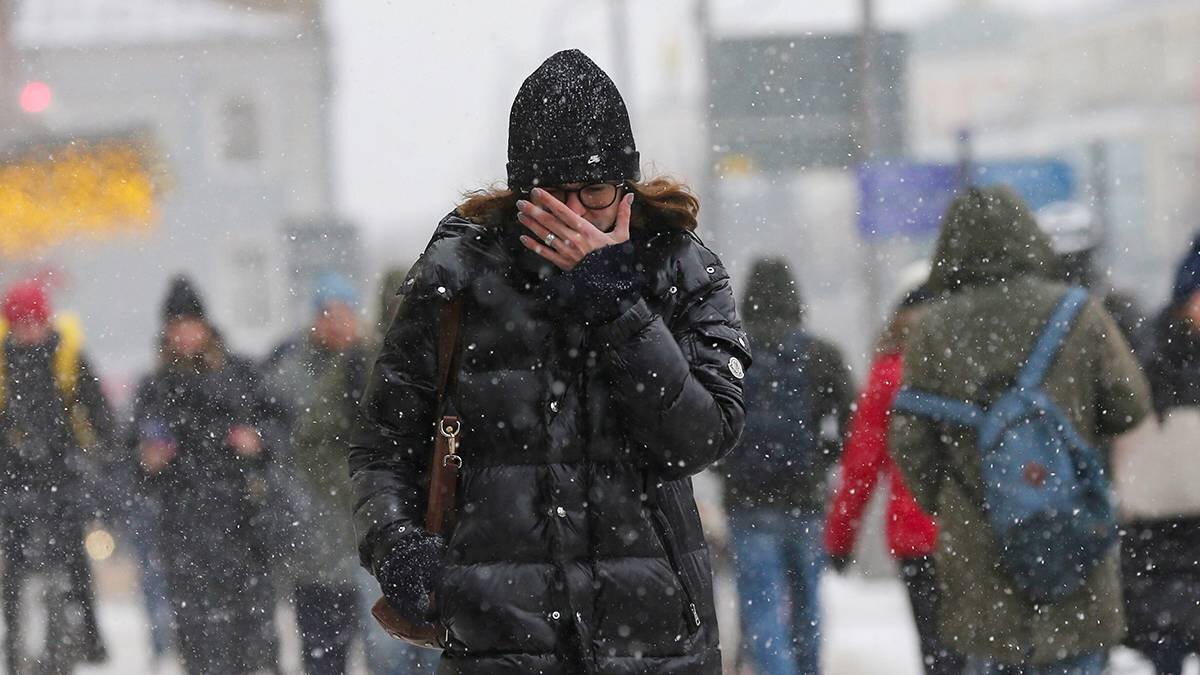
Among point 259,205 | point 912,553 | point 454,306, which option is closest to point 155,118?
point 259,205

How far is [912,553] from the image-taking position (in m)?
5.36

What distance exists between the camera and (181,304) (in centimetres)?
674

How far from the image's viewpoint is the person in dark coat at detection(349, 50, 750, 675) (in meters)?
2.55

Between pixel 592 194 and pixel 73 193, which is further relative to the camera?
pixel 73 193

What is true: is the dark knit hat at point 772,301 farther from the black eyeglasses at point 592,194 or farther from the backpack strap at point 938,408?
the black eyeglasses at point 592,194

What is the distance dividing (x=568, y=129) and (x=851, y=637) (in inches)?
281

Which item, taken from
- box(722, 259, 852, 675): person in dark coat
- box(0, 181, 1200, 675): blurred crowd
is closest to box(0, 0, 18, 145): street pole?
box(0, 181, 1200, 675): blurred crowd

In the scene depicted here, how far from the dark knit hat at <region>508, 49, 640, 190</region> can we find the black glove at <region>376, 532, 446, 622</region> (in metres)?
0.58

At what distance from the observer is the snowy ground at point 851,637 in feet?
27.0

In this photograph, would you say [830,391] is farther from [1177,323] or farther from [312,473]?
[312,473]

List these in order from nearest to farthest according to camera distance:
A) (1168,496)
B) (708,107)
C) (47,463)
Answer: (1168,496), (47,463), (708,107)

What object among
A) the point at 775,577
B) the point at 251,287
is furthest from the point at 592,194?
the point at 251,287

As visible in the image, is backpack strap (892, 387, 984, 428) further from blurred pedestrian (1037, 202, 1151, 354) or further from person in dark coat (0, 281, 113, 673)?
person in dark coat (0, 281, 113, 673)

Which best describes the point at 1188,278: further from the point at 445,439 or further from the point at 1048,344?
the point at 445,439
